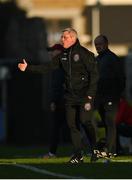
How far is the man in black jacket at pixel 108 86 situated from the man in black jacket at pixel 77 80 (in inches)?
44.1

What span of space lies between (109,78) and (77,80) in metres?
1.34

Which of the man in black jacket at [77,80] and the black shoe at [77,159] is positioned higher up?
the man in black jacket at [77,80]

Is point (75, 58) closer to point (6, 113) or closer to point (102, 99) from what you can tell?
point (102, 99)

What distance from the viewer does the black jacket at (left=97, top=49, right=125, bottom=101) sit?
16219mm

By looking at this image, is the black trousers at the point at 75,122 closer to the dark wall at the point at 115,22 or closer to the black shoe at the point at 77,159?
the black shoe at the point at 77,159

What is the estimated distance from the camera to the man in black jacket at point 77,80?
14.9m

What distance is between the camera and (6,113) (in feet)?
108

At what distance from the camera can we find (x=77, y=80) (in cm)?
1500

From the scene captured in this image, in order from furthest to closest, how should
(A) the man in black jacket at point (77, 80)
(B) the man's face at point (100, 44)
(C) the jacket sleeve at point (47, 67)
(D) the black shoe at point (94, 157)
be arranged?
1. (B) the man's face at point (100, 44)
2. (D) the black shoe at point (94, 157)
3. (C) the jacket sleeve at point (47, 67)
4. (A) the man in black jacket at point (77, 80)

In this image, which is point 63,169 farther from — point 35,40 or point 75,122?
point 35,40

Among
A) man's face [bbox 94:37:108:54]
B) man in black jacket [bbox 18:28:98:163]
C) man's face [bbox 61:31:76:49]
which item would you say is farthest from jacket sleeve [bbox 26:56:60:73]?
man's face [bbox 94:37:108:54]

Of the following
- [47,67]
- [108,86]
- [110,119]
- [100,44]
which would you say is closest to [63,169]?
[47,67]

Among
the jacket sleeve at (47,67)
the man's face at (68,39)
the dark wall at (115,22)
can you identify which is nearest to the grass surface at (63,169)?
the jacket sleeve at (47,67)

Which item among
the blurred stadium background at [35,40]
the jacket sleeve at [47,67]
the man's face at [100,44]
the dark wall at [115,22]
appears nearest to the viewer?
the jacket sleeve at [47,67]
